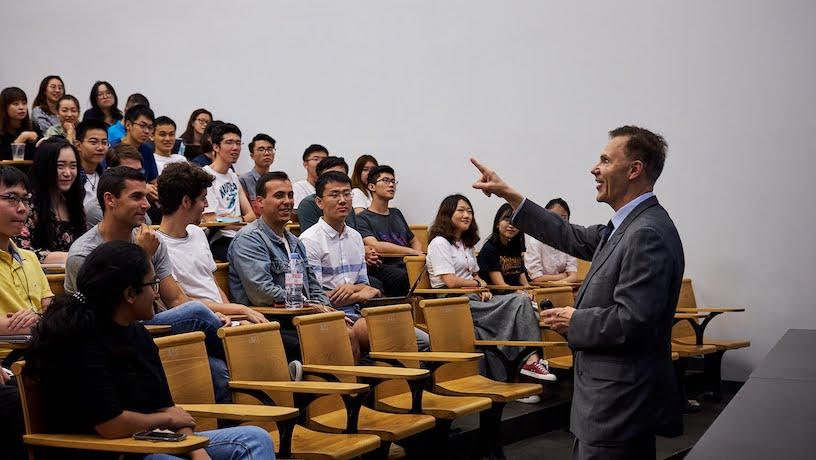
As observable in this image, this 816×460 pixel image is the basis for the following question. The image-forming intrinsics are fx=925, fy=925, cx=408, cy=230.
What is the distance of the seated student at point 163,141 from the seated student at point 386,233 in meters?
1.32

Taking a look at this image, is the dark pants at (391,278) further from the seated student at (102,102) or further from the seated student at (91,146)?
the seated student at (102,102)

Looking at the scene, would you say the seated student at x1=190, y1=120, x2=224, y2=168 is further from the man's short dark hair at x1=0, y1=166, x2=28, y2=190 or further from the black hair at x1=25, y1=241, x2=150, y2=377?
the black hair at x1=25, y1=241, x2=150, y2=377

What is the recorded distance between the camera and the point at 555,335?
526cm

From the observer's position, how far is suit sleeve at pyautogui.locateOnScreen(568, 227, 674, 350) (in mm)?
2369

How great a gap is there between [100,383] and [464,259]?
3.57 meters

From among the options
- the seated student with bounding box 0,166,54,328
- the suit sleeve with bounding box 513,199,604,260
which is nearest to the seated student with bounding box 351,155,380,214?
the seated student with bounding box 0,166,54,328

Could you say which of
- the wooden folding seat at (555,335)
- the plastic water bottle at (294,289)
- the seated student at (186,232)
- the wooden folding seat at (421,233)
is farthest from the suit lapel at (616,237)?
the wooden folding seat at (421,233)

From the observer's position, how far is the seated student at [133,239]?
3.33m

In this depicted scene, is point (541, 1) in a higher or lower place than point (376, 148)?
higher

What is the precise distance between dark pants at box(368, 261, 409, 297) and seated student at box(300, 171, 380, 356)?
94cm

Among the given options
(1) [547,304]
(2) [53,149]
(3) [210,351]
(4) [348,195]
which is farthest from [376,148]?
(1) [547,304]

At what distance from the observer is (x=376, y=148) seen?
7.39 m

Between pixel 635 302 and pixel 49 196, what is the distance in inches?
109

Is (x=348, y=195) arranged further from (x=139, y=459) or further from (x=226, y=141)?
(x=139, y=459)
